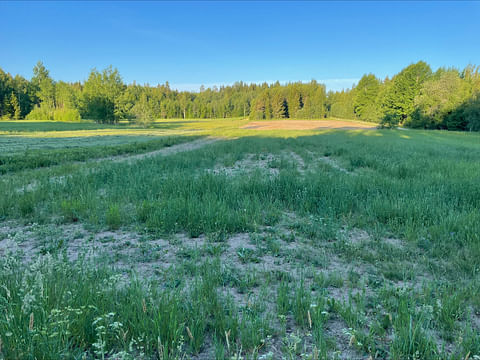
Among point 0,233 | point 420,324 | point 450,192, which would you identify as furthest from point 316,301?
point 450,192

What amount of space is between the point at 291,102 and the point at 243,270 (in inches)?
4121

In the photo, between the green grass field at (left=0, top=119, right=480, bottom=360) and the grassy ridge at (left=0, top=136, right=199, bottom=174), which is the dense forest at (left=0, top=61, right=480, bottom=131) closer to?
the grassy ridge at (left=0, top=136, right=199, bottom=174)

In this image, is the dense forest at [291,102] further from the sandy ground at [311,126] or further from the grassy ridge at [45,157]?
the grassy ridge at [45,157]

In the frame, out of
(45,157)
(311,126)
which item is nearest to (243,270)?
(45,157)

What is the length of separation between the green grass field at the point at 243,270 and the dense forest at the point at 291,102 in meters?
45.9

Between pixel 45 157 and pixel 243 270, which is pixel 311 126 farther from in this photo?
pixel 243 270

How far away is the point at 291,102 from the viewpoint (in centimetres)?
10225

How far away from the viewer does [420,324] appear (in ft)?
7.32

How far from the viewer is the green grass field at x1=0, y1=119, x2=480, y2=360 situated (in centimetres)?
216

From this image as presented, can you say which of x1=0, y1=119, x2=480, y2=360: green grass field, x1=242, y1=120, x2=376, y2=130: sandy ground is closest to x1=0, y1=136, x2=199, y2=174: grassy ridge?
x1=0, y1=119, x2=480, y2=360: green grass field

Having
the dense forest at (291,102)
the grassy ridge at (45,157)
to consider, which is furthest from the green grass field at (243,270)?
the dense forest at (291,102)

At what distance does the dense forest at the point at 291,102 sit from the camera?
50031 mm

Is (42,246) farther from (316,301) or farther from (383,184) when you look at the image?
(383,184)

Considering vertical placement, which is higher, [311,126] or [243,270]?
[311,126]
